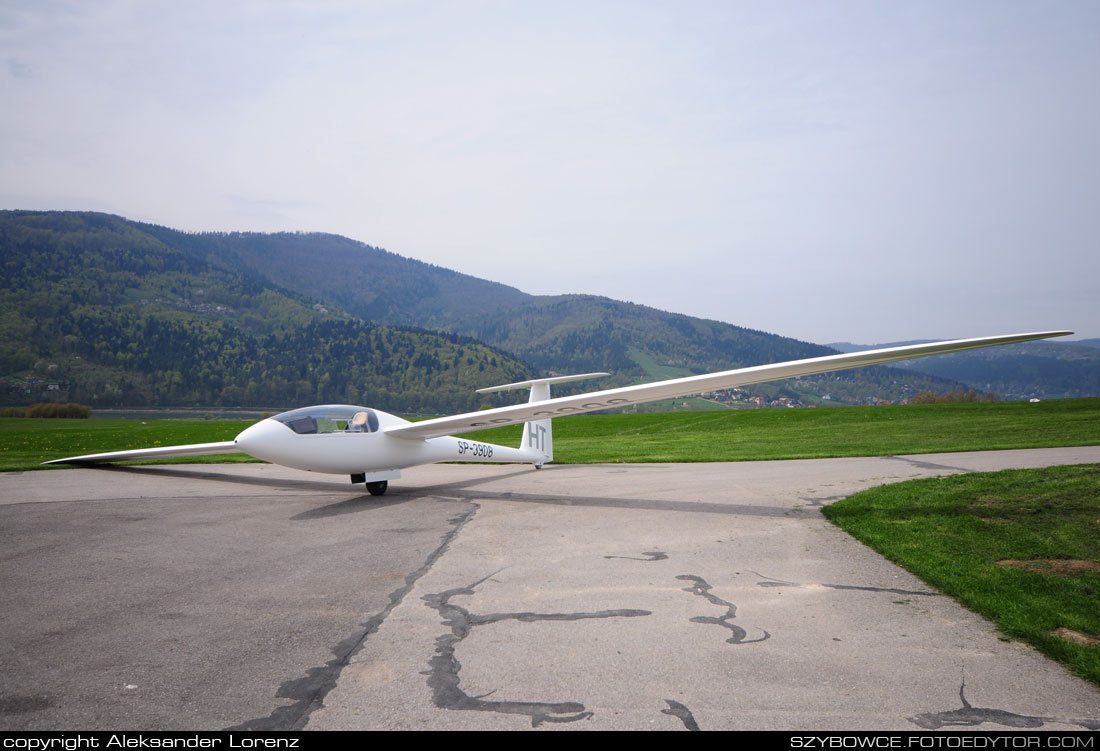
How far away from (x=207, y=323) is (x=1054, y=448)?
681 feet

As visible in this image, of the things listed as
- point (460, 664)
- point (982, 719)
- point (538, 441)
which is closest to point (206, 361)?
point (538, 441)

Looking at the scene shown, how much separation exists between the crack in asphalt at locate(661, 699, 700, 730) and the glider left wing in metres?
5.94

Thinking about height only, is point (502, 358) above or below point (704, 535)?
above

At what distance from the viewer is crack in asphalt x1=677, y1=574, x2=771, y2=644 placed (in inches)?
196

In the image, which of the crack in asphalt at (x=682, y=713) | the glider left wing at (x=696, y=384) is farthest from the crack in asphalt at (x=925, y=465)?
A: the crack in asphalt at (x=682, y=713)

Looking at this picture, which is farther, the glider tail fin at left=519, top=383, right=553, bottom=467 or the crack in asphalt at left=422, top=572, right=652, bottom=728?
the glider tail fin at left=519, top=383, right=553, bottom=467

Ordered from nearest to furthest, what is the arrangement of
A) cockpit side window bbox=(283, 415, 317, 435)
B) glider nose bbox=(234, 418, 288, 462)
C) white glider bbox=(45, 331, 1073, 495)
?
white glider bbox=(45, 331, 1073, 495), glider nose bbox=(234, 418, 288, 462), cockpit side window bbox=(283, 415, 317, 435)

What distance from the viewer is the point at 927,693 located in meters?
4.02

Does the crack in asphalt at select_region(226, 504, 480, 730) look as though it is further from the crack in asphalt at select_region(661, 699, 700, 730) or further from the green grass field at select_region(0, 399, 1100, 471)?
the green grass field at select_region(0, 399, 1100, 471)

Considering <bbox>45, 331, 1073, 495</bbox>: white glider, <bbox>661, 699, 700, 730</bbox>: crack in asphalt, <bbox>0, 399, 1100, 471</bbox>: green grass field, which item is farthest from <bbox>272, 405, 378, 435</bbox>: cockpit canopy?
<bbox>661, 699, 700, 730</bbox>: crack in asphalt

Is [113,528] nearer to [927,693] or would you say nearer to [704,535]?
[704,535]

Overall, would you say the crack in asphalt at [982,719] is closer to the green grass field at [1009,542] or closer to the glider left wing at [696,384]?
the green grass field at [1009,542]

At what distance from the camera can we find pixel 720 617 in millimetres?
5484
